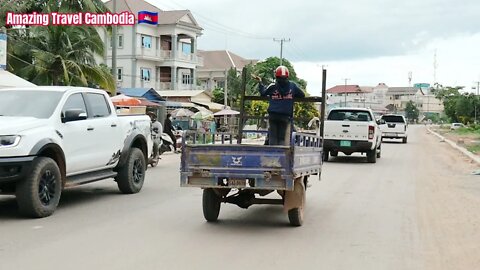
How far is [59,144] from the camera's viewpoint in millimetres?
9359

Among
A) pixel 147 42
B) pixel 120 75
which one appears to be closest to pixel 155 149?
pixel 120 75

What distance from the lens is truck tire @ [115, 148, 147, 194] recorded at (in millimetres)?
11648

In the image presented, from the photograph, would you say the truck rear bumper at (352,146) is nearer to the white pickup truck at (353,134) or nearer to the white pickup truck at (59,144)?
the white pickup truck at (353,134)

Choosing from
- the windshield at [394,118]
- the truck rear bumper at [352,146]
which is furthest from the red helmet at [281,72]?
the windshield at [394,118]

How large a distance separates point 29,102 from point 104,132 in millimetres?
1546

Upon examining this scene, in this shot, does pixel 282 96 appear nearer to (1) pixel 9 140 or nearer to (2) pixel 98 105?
(2) pixel 98 105

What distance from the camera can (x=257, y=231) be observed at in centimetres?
830

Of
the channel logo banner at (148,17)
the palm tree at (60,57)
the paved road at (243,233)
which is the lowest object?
the paved road at (243,233)

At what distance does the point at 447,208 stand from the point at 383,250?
422 cm

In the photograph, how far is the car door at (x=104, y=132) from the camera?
35.1 feet

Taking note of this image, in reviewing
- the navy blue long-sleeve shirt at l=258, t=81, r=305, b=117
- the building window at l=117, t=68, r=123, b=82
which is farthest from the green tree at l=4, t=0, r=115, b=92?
the building window at l=117, t=68, r=123, b=82

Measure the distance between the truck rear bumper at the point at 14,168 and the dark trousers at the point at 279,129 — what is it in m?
3.76

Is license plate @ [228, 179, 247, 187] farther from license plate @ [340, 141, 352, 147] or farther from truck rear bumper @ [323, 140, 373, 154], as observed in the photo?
license plate @ [340, 141, 352, 147]

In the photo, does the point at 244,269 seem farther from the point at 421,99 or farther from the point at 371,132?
the point at 421,99
